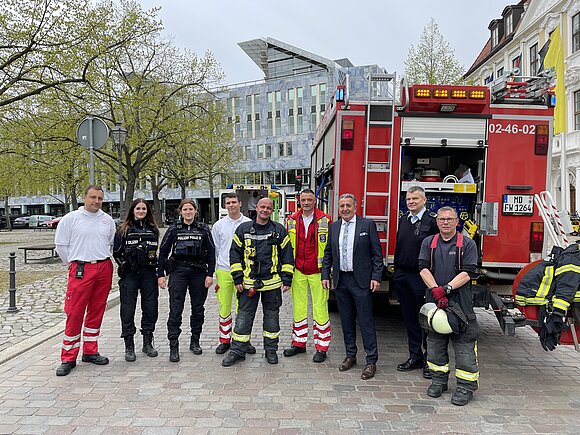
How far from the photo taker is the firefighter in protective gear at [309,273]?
5.37 m

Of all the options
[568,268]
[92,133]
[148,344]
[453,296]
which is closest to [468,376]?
[453,296]

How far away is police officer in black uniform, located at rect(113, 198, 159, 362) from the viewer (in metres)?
5.23

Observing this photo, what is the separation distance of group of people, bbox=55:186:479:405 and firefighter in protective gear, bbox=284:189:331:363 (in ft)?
0.04

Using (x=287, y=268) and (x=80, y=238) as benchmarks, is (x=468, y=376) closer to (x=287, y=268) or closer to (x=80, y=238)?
(x=287, y=268)

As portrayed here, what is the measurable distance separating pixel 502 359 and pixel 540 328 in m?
1.26

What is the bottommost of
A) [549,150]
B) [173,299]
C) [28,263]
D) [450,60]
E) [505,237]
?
[28,263]

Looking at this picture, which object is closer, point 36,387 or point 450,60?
point 36,387

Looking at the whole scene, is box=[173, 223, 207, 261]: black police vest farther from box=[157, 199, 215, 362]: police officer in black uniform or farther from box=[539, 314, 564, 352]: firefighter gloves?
box=[539, 314, 564, 352]: firefighter gloves

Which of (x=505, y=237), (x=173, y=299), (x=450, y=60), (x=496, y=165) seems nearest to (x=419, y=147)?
(x=496, y=165)

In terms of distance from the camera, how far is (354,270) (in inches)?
197

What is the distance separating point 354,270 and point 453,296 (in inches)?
41.5

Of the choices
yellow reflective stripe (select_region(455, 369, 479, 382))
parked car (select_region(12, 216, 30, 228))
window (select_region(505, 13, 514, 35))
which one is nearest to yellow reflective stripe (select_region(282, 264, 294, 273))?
yellow reflective stripe (select_region(455, 369, 479, 382))

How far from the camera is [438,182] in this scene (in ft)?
18.6

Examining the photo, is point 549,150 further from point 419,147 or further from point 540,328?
point 540,328
